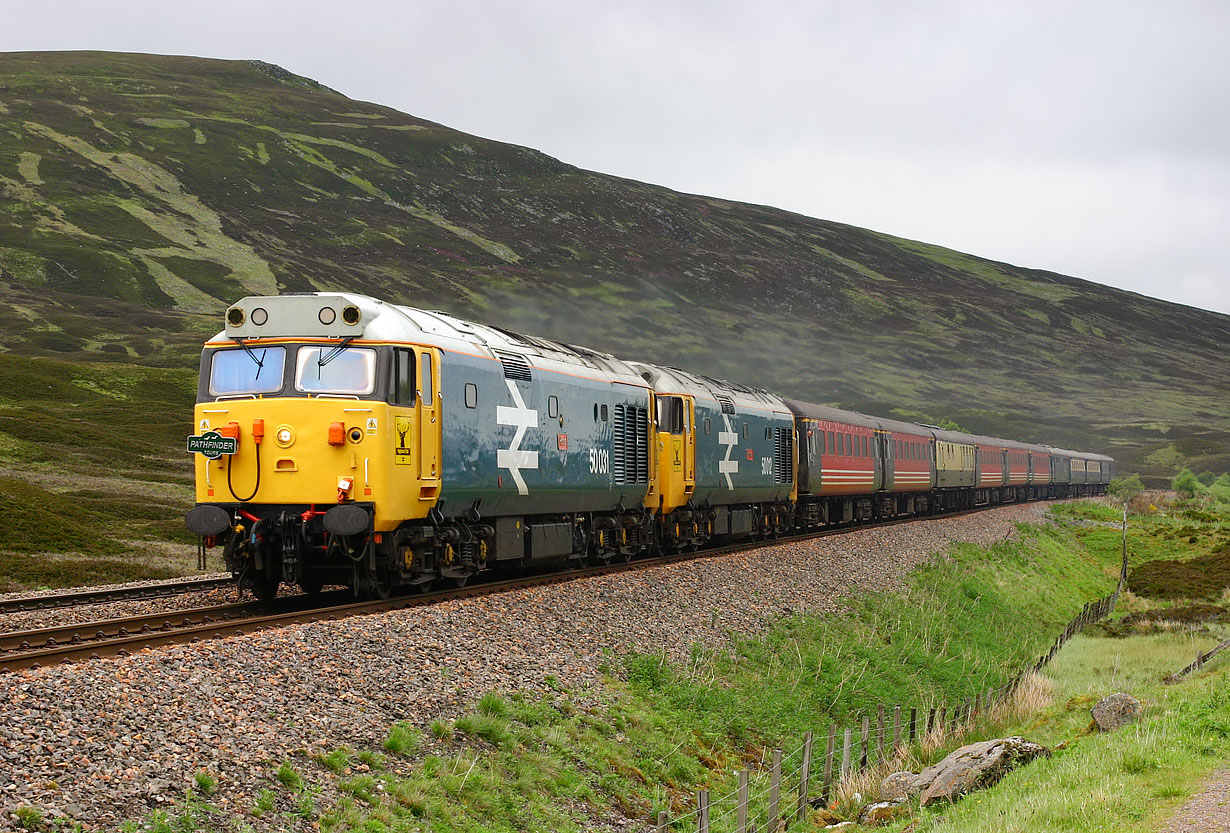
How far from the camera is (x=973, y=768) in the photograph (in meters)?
13.9

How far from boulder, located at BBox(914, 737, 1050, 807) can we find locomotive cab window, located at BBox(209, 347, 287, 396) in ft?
32.6

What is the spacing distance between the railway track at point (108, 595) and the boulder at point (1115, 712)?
14393 mm

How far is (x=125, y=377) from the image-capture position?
236ft

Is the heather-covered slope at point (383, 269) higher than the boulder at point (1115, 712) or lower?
higher

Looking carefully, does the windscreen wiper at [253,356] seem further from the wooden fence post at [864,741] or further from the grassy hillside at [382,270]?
the grassy hillside at [382,270]

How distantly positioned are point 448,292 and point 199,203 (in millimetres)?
36599

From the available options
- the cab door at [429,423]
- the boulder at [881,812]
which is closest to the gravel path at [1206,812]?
the boulder at [881,812]

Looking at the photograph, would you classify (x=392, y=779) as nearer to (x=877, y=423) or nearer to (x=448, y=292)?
(x=877, y=423)

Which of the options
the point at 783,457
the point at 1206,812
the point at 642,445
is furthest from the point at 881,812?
the point at 783,457

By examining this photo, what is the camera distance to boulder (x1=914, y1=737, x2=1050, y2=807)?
13.7 meters

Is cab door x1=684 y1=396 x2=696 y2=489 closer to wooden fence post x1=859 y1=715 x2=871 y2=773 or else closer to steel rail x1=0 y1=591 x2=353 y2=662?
steel rail x1=0 y1=591 x2=353 y2=662

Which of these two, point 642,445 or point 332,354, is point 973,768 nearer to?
point 332,354

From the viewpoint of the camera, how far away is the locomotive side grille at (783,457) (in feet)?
118

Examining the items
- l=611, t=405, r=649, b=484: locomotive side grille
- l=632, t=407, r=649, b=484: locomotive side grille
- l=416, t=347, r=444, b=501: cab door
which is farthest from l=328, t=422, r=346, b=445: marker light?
l=632, t=407, r=649, b=484: locomotive side grille
